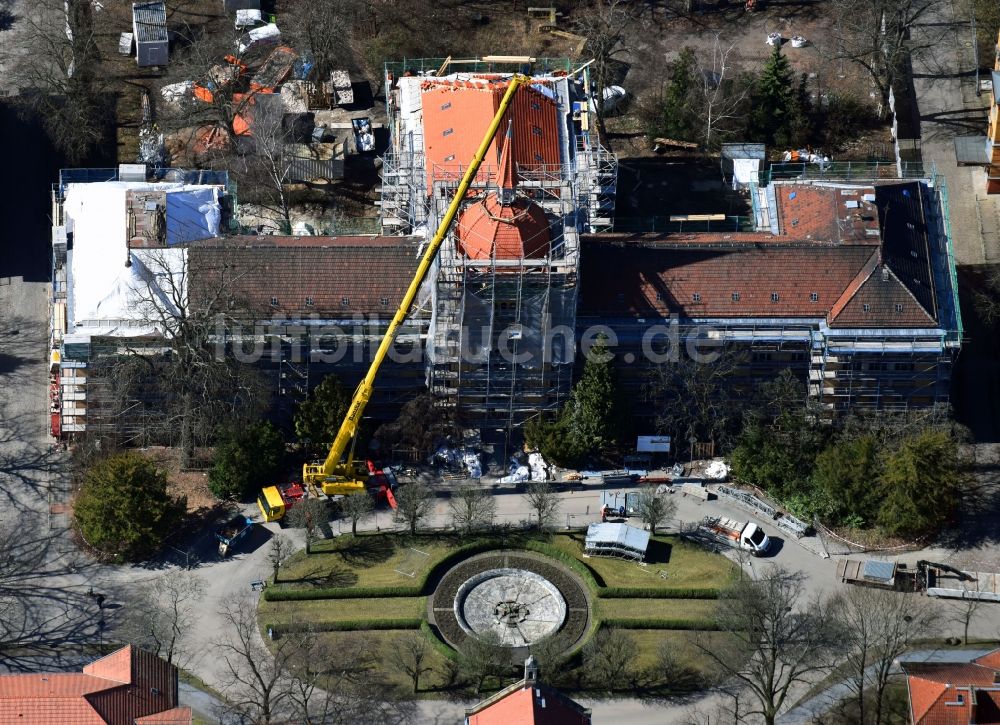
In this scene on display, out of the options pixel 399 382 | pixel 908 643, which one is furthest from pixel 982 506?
pixel 399 382

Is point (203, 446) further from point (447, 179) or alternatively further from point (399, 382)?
point (447, 179)

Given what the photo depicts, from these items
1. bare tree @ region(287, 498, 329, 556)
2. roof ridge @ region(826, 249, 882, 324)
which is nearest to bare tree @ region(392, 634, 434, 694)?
bare tree @ region(287, 498, 329, 556)

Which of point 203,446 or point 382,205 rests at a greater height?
point 382,205

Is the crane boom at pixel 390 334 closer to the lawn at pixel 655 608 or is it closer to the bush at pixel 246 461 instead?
the bush at pixel 246 461

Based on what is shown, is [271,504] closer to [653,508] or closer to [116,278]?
[116,278]

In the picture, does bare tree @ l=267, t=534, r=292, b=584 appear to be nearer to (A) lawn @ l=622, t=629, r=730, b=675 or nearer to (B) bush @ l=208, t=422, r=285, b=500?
(B) bush @ l=208, t=422, r=285, b=500

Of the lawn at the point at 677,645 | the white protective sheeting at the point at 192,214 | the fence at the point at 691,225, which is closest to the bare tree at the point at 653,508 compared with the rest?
the lawn at the point at 677,645
